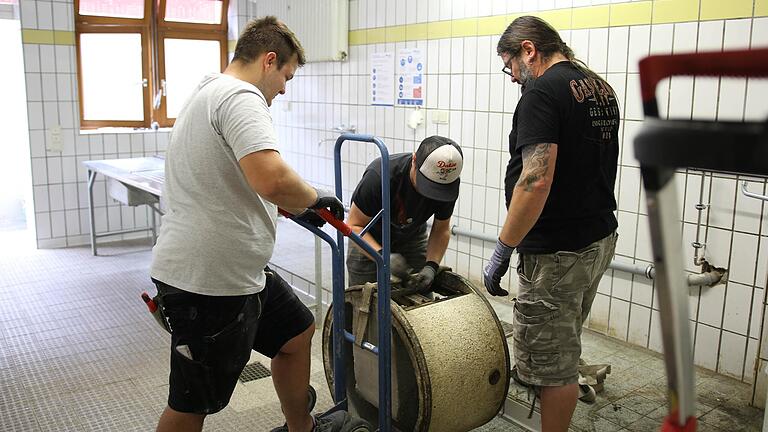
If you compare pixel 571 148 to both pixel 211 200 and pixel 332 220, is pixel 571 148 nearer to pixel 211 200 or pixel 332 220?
pixel 332 220

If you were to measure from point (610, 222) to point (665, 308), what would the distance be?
158 centimetres

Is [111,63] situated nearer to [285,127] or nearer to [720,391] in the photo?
[285,127]

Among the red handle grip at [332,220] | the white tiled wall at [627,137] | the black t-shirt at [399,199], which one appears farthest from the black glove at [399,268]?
the white tiled wall at [627,137]

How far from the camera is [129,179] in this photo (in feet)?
14.8

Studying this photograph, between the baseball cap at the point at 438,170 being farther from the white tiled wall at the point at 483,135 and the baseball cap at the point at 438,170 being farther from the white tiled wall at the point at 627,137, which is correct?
the white tiled wall at the point at 627,137

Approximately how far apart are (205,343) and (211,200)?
42cm

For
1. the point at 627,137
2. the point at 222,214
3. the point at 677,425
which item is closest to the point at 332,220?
the point at 222,214

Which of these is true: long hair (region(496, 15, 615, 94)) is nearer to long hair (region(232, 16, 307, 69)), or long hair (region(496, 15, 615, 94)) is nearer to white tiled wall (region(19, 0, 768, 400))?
white tiled wall (region(19, 0, 768, 400))

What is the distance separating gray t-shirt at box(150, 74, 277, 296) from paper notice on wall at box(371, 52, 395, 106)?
305cm

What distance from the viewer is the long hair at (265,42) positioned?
1.94 m

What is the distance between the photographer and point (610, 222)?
2182 mm

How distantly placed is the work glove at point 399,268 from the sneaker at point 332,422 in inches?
21.9

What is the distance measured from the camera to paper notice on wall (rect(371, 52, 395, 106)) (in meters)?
4.85

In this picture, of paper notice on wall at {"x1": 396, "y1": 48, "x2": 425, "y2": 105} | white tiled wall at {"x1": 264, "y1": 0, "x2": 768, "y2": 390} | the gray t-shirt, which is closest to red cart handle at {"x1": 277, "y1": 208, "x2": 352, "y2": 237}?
the gray t-shirt
